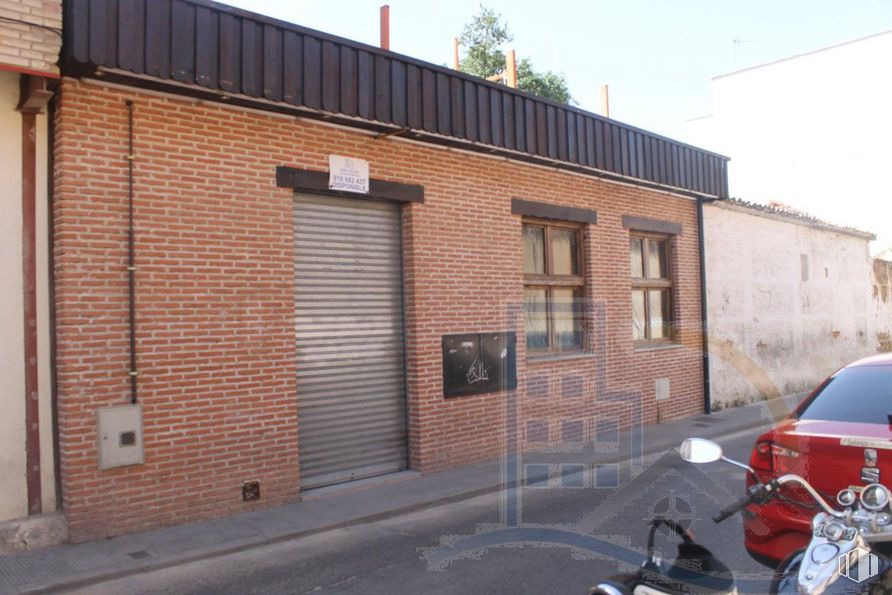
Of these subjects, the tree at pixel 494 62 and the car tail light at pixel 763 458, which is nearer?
the car tail light at pixel 763 458

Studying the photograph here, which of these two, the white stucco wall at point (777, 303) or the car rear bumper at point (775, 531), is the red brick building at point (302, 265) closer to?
the white stucco wall at point (777, 303)

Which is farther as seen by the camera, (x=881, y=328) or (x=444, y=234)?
(x=881, y=328)

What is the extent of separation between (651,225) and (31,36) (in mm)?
9958

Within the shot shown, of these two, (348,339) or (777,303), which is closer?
(348,339)

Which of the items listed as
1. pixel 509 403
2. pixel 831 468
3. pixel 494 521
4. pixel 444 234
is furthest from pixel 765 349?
pixel 831 468

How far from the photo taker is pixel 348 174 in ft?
27.3

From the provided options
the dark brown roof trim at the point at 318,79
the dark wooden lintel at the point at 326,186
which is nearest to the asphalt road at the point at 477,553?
the dark wooden lintel at the point at 326,186

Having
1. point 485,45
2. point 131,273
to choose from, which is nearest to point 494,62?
point 485,45

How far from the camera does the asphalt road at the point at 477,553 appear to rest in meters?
5.32

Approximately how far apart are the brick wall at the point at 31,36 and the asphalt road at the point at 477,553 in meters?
4.18

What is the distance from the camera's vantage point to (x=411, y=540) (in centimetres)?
645

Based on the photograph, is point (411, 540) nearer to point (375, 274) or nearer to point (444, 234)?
point (375, 274)

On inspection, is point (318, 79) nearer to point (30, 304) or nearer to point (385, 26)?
point (385, 26)

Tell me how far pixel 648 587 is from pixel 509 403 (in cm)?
706
